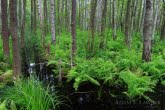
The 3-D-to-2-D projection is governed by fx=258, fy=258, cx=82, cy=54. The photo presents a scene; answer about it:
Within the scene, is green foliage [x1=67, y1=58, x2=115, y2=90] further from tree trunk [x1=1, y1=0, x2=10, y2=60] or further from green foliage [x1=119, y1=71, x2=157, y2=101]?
tree trunk [x1=1, y1=0, x2=10, y2=60]

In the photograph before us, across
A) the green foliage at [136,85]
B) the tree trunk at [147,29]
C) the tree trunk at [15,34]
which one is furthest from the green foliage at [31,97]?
the tree trunk at [147,29]

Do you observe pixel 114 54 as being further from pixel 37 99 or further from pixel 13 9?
pixel 37 99

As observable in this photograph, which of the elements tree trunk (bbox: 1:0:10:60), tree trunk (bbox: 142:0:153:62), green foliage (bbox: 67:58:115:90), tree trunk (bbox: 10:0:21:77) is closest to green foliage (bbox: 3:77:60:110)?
tree trunk (bbox: 10:0:21:77)

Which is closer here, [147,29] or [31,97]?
[31,97]

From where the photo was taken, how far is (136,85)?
27.4ft

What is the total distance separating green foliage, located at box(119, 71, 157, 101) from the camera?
8055 mm

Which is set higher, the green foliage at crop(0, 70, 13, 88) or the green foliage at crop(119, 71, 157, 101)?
the green foliage at crop(0, 70, 13, 88)

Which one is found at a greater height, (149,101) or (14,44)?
(14,44)

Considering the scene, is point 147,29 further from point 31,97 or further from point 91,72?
point 31,97

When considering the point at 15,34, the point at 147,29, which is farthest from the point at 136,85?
the point at 15,34

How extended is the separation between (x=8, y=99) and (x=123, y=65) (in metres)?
5.47

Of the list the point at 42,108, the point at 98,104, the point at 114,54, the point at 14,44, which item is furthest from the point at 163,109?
the point at 114,54

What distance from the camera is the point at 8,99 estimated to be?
6.87m

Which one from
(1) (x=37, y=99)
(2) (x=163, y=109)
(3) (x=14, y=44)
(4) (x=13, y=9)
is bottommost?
(2) (x=163, y=109)
